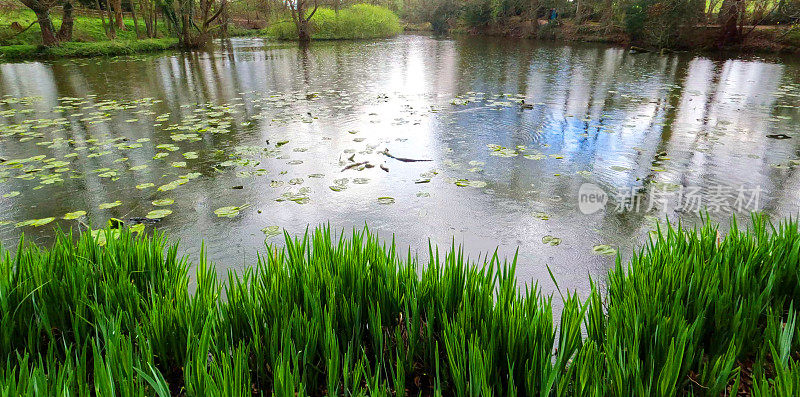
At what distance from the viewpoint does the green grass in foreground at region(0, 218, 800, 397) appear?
111 cm

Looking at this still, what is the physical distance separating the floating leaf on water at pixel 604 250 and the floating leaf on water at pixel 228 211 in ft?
8.55

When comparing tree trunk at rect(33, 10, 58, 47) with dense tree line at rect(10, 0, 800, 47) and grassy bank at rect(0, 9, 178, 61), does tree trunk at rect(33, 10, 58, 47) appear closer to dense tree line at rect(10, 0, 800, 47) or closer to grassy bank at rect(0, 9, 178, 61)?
dense tree line at rect(10, 0, 800, 47)

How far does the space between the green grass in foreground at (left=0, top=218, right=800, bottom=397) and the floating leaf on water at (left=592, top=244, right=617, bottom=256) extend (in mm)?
812

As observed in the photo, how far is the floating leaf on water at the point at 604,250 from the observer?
259 cm

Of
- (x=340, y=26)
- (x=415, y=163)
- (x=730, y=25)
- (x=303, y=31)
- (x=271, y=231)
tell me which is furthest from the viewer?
(x=340, y=26)

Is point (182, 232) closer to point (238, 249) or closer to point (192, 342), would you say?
point (238, 249)

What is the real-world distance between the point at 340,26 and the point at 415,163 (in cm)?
2840

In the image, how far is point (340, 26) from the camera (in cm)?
2959

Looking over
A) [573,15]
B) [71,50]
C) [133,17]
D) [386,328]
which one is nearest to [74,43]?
[71,50]

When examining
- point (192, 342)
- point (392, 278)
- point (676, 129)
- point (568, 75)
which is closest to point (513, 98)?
point (676, 129)

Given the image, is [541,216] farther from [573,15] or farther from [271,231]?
[573,15]

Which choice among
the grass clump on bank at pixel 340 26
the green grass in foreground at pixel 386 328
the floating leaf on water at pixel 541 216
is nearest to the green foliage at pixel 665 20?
the floating leaf on water at pixel 541 216

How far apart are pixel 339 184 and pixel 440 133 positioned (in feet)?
6.95

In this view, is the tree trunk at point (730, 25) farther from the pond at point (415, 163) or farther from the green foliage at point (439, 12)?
the green foliage at point (439, 12)
